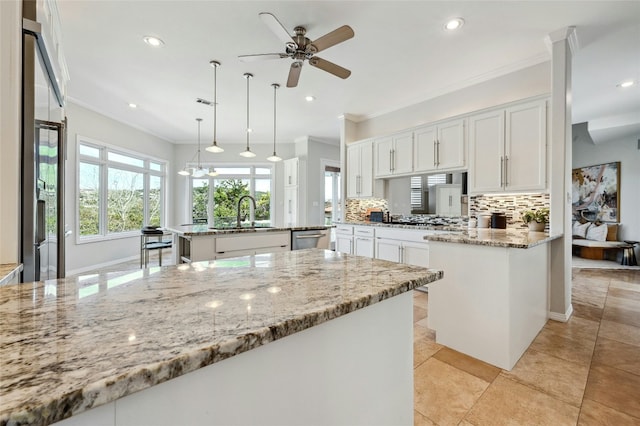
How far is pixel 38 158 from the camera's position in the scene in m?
1.50

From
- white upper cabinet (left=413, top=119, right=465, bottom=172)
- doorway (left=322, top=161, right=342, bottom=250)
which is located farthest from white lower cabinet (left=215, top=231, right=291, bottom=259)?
doorway (left=322, top=161, right=342, bottom=250)

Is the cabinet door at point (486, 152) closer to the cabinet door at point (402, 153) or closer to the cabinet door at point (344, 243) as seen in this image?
the cabinet door at point (402, 153)

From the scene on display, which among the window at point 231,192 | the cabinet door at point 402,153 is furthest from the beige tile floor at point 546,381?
the window at point 231,192

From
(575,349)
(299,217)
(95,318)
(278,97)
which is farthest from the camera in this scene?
(299,217)

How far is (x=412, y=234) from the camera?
3848mm

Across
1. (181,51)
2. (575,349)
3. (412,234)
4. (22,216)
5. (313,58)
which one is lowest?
(575,349)

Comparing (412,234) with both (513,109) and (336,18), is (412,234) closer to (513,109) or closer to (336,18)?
(513,109)

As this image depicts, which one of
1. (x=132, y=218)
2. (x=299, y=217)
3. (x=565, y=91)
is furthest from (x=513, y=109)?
(x=132, y=218)

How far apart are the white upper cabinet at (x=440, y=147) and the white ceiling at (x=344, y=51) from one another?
0.61 metres

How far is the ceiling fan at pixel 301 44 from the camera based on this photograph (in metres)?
2.12

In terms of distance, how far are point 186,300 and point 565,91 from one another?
3689 millimetres

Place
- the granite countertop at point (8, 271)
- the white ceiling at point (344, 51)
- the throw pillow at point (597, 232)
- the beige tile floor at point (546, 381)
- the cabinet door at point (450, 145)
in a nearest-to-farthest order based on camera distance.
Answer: the granite countertop at point (8, 271)
the beige tile floor at point (546, 381)
the white ceiling at point (344, 51)
the cabinet door at point (450, 145)
the throw pillow at point (597, 232)

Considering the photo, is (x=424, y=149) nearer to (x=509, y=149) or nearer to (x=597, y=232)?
(x=509, y=149)

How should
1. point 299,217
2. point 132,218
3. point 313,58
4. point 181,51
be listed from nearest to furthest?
1. point 313,58
2. point 181,51
3. point 132,218
4. point 299,217
